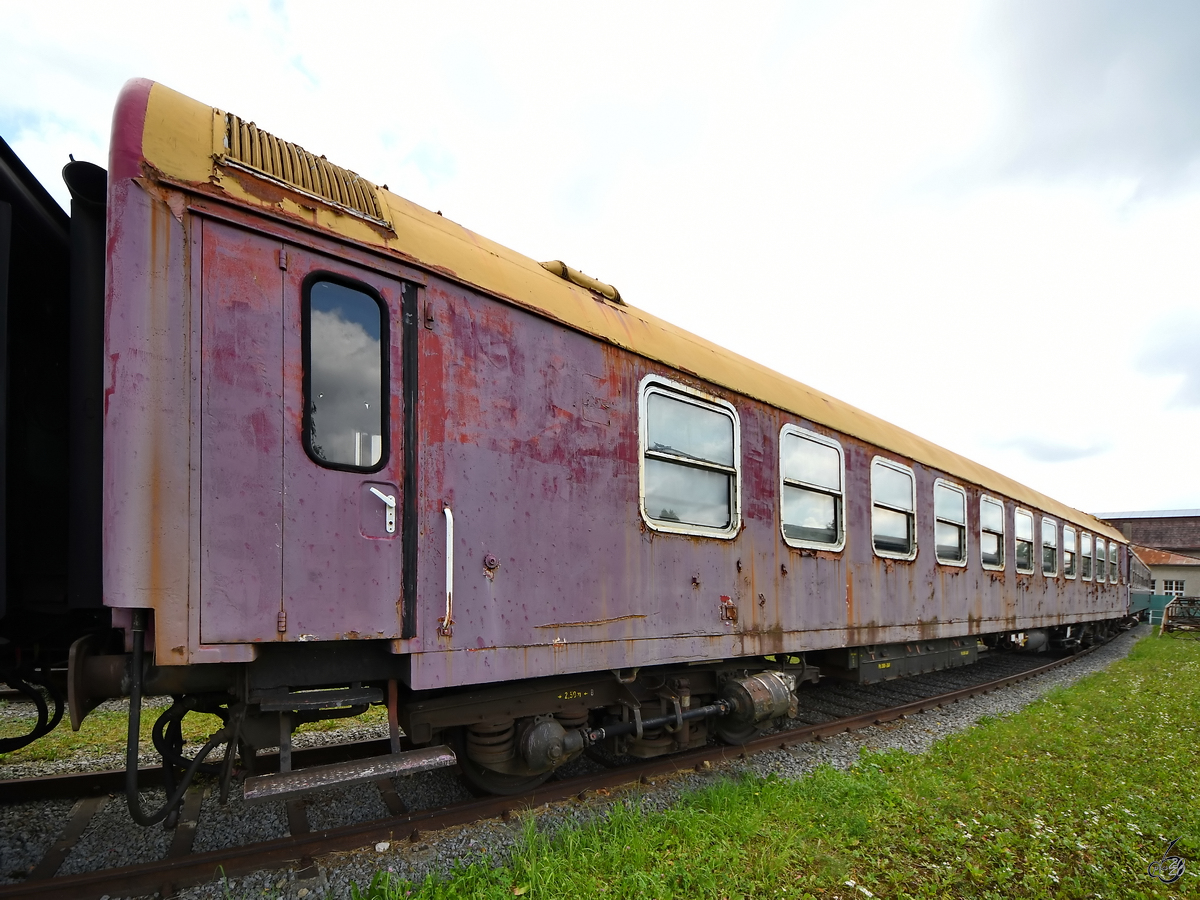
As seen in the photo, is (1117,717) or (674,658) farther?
(1117,717)

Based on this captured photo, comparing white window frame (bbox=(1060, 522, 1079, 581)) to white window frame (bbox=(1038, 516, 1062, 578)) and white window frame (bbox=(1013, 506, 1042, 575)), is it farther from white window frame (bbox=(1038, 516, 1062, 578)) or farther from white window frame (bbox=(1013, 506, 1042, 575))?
white window frame (bbox=(1013, 506, 1042, 575))

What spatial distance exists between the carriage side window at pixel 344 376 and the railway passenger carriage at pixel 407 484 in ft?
0.04

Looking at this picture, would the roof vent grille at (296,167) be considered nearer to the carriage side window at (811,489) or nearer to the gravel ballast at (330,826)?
the gravel ballast at (330,826)

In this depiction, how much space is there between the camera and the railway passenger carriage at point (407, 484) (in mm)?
2736

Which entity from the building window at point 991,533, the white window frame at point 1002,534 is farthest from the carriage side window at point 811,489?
the white window frame at point 1002,534

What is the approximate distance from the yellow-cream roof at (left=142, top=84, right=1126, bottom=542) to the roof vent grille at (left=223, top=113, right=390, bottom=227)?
5 centimetres

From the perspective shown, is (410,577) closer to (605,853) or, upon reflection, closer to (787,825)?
(605,853)

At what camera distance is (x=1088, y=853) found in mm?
3977

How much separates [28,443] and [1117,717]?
411 inches

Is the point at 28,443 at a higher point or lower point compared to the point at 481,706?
higher

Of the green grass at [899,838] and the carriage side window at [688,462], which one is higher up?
the carriage side window at [688,462]

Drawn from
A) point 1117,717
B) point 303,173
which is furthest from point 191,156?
point 1117,717

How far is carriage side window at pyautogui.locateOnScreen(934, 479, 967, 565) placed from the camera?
825 cm

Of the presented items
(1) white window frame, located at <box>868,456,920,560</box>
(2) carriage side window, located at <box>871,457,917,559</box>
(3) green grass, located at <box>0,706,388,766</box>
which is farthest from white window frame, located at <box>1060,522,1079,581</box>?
(3) green grass, located at <box>0,706,388,766</box>
